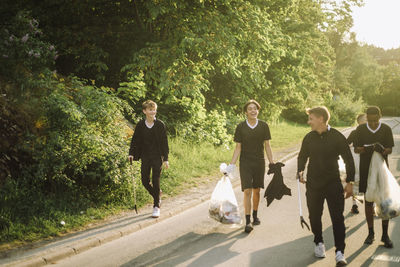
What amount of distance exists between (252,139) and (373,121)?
5.84 feet

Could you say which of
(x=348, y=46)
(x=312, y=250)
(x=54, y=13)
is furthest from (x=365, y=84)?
(x=312, y=250)

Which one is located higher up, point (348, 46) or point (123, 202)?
point (348, 46)

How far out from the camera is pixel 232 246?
533cm

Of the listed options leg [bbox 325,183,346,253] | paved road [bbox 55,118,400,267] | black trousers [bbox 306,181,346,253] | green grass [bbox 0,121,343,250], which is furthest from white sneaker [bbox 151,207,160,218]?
leg [bbox 325,183,346,253]

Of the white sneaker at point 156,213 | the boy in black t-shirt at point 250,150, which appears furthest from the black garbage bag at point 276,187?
the white sneaker at point 156,213

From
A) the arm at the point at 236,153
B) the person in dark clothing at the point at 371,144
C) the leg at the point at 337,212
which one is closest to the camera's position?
the leg at the point at 337,212

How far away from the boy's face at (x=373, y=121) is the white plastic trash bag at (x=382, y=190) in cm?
42

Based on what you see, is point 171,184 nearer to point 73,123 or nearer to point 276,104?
point 73,123

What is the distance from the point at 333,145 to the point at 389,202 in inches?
48.2

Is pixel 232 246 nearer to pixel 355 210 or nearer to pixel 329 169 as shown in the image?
pixel 329 169

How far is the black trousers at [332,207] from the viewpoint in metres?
4.58

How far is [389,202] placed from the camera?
5023mm

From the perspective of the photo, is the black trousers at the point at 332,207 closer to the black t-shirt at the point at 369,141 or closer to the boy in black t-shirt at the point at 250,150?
the black t-shirt at the point at 369,141

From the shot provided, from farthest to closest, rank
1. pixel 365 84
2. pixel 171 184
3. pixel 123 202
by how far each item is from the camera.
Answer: pixel 365 84, pixel 171 184, pixel 123 202
